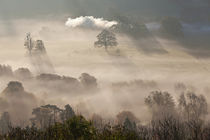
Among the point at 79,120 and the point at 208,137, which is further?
the point at 208,137

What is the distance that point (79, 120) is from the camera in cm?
6438

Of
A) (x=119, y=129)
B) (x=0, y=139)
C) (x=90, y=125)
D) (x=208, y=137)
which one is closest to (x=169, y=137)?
(x=208, y=137)

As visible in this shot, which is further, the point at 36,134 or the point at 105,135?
the point at 36,134

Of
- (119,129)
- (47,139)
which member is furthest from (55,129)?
(119,129)

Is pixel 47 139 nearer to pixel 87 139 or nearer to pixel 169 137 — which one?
pixel 87 139

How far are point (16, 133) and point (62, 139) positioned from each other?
1281cm

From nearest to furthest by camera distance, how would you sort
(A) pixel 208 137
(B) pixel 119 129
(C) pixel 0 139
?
(C) pixel 0 139
(B) pixel 119 129
(A) pixel 208 137

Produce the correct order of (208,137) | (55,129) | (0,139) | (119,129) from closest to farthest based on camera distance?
(0,139) → (55,129) → (119,129) → (208,137)

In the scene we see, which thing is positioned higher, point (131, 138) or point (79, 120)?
point (79, 120)

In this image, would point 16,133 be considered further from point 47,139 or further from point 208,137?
point 208,137

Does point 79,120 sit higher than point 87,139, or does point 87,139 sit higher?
point 79,120

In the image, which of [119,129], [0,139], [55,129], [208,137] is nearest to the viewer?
[0,139]

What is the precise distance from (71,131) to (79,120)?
9.63 ft

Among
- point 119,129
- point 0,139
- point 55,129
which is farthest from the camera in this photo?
Result: point 119,129
